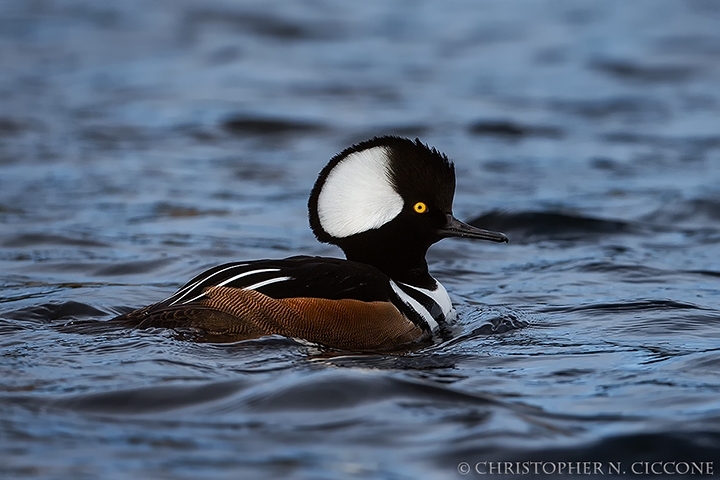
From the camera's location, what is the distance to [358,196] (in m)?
6.06

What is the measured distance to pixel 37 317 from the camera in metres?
6.39

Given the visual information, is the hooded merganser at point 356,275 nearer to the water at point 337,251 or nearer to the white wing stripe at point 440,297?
the white wing stripe at point 440,297

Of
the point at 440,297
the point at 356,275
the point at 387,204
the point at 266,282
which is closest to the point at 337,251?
the point at 440,297

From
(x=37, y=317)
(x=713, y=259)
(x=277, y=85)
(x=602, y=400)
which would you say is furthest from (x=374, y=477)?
(x=277, y=85)

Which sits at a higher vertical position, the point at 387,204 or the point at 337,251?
the point at 387,204

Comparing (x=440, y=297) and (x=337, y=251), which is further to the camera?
(x=337, y=251)

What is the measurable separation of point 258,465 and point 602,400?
1.66 metres

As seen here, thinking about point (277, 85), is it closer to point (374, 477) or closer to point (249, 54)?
point (249, 54)

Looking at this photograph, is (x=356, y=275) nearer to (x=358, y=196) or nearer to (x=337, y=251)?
(x=358, y=196)

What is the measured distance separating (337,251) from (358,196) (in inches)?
115

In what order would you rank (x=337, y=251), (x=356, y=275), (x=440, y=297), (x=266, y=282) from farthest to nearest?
(x=337, y=251)
(x=440, y=297)
(x=356, y=275)
(x=266, y=282)

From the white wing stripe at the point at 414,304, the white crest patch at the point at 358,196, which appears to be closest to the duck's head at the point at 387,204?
the white crest patch at the point at 358,196

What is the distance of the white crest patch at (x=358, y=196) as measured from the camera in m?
5.96

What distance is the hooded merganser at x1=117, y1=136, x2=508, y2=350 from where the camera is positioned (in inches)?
222
